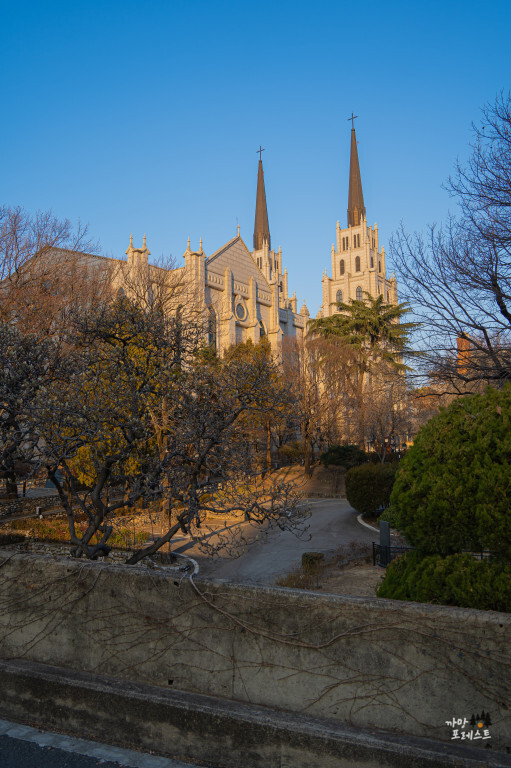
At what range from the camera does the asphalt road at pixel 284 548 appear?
1272 cm

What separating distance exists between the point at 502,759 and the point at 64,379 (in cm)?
866

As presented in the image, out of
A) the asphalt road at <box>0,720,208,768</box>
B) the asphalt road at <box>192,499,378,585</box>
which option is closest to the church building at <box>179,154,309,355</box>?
the asphalt road at <box>192,499,378,585</box>

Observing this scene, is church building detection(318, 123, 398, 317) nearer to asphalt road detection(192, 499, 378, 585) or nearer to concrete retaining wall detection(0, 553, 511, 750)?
asphalt road detection(192, 499, 378, 585)

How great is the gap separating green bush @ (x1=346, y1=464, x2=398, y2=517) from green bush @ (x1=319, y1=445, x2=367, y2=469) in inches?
330

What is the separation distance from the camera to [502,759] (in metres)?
3.10

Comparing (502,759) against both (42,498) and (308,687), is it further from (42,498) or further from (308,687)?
(42,498)

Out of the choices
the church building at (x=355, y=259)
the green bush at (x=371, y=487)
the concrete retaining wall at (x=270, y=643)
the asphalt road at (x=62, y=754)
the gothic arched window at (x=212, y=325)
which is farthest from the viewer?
the church building at (x=355, y=259)

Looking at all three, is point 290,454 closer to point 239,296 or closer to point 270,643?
point 239,296

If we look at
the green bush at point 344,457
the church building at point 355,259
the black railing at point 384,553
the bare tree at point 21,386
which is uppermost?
the church building at point 355,259

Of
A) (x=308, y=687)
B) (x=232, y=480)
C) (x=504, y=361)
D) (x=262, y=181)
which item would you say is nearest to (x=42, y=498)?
(x=232, y=480)

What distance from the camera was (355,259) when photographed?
3302 inches

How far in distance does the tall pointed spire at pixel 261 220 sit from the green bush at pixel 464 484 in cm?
8438

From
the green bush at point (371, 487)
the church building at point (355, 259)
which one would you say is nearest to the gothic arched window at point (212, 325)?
the green bush at point (371, 487)

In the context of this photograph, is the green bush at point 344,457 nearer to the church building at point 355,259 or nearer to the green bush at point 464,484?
the green bush at point 464,484
